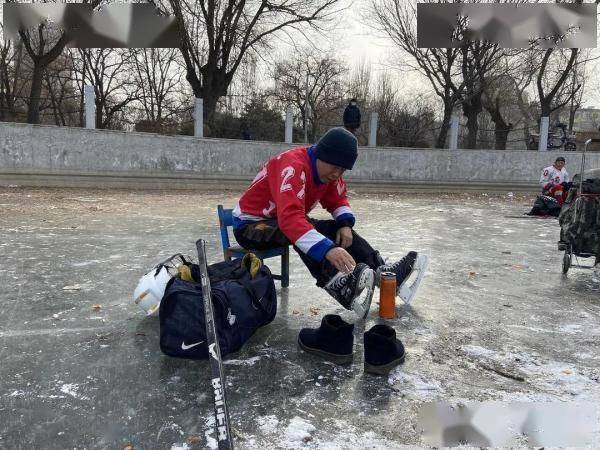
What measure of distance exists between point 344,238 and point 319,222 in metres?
0.27

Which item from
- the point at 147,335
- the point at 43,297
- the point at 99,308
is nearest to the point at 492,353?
the point at 147,335

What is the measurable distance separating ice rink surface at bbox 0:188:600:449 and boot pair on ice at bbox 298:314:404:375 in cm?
6

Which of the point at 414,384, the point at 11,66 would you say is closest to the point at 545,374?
the point at 414,384

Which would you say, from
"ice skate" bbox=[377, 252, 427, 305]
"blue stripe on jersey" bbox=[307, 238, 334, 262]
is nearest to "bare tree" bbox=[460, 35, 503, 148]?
"ice skate" bbox=[377, 252, 427, 305]

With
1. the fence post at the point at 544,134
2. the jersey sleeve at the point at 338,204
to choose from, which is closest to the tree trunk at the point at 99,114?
the jersey sleeve at the point at 338,204

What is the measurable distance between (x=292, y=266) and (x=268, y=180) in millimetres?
1734

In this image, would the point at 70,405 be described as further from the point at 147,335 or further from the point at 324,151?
the point at 324,151

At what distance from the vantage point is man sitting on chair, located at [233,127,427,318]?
268cm

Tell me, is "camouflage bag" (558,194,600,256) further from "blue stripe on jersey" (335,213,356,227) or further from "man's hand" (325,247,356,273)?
"man's hand" (325,247,356,273)

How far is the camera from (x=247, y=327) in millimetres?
2576

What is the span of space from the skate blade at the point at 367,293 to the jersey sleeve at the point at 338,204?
1.66ft

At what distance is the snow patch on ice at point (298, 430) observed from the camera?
188 centimetres

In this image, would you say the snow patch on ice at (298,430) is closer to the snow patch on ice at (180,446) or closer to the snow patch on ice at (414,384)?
the snow patch on ice at (180,446)

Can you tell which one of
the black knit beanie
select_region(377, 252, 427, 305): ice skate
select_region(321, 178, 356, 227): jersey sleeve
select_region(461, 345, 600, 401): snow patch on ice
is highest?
the black knit beanie
